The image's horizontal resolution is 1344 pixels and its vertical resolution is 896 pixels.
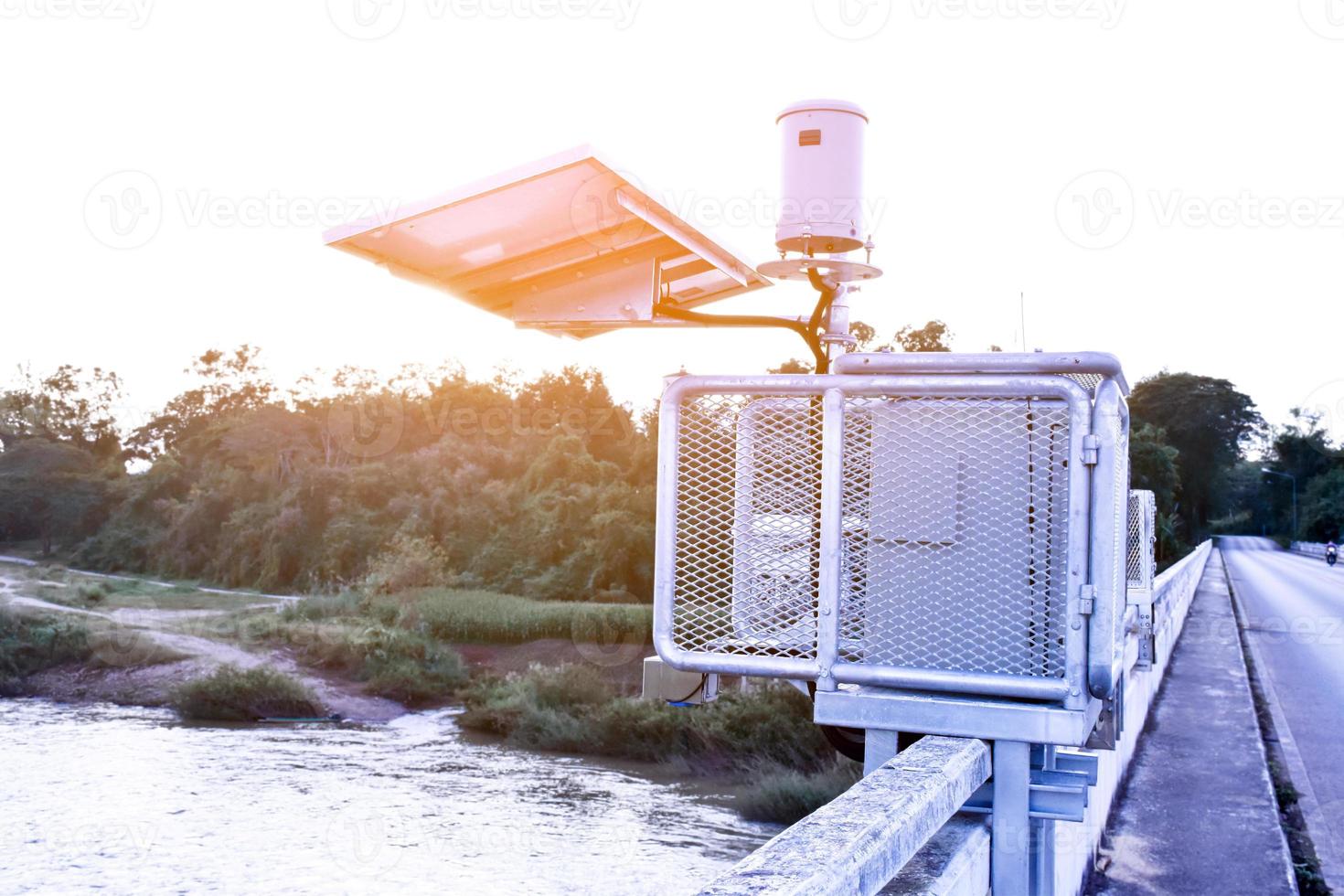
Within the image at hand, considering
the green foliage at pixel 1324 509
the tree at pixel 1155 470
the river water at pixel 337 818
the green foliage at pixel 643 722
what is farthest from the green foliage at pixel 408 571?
the green foliage at pixel 1324 509

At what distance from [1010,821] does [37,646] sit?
131ft

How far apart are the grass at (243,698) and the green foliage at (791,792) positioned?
15.4m

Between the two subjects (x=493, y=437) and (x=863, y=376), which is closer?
(x=863, y=376)

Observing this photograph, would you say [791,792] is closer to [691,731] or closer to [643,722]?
[691,731]

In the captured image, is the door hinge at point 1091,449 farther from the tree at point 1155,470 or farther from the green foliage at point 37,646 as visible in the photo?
the green foliage at point 37,646

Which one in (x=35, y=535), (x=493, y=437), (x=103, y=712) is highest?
(x=493, y=437)

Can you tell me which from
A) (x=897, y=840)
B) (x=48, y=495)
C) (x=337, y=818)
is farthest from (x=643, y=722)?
(x=48, y=495)

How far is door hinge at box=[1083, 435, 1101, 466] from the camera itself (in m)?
2.65

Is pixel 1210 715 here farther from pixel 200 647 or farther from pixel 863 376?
pixel 200 647

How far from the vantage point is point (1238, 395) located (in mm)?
80562

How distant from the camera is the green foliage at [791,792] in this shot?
1927 cm

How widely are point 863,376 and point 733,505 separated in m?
0.50

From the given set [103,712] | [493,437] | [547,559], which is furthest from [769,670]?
[493,437]

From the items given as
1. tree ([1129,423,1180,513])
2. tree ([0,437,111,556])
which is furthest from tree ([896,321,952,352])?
tree ([0,437,111,556])
